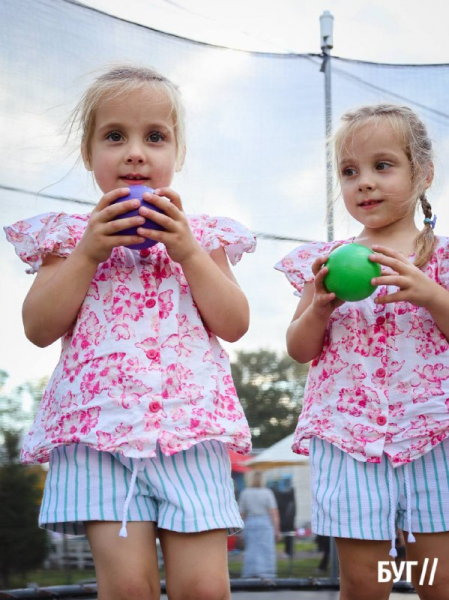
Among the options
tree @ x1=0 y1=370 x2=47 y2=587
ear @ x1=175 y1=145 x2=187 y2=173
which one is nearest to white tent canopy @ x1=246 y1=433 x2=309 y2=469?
tree @ x1=0 y1=370 x2=47 y2=587

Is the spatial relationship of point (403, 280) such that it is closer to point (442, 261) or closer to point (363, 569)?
point (442, 261)

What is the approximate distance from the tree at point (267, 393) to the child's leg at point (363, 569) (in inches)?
48.7

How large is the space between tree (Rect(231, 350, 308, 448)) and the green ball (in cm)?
132

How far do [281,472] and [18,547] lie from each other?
89 cm

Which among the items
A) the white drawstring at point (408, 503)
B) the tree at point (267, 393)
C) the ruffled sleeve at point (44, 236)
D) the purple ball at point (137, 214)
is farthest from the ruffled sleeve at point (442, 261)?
the tree at point (267, 393)

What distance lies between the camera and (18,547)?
233 cm

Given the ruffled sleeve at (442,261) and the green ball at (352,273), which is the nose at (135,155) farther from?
the ruffled sleeve at (442,261)

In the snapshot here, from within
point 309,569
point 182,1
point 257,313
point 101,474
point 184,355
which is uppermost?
point 182,1

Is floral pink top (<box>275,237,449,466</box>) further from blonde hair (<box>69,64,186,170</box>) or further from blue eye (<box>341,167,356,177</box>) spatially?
blonde hair (<box>69,64,186,170</box>)

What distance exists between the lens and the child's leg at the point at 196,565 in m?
1.19

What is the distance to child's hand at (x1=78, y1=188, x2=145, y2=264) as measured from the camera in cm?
123

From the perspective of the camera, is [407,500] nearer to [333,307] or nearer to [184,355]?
[333,307]

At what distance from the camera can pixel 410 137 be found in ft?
5.14

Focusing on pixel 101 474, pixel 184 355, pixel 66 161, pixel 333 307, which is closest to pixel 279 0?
pixel 66 161
